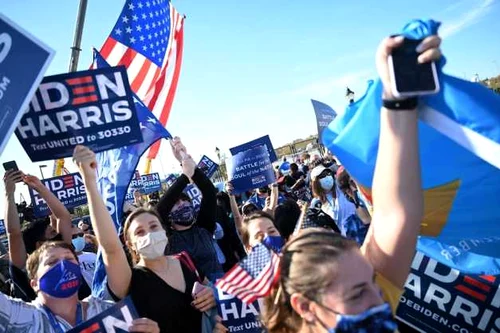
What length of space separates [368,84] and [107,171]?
2.64 m

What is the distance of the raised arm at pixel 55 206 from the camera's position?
3607mm

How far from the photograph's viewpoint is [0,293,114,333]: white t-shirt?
233cm

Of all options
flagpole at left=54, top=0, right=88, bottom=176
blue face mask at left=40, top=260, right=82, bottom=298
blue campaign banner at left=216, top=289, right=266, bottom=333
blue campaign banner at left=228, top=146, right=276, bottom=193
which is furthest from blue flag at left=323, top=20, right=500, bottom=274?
blue campaign banner at left=228, top=146, right=276, bottom=193

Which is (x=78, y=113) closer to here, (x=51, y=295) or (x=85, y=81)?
(x=85, y=81)

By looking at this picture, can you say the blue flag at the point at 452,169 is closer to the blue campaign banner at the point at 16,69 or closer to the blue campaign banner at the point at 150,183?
the blue campaign banner at the point at 16,69

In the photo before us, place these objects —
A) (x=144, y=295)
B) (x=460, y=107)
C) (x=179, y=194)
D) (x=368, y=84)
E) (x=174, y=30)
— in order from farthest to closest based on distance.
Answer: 1. (x=174, y=30)
2. (x=179, y=194)
3. (x=144, y=295)
4. (x=368, y=84)
5. (x=460, y=107)

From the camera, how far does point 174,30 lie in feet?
23.7

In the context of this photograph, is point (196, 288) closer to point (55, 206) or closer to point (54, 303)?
point (54, 303)

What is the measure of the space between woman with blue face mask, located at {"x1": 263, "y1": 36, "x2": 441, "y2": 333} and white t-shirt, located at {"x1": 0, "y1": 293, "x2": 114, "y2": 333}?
144 cm

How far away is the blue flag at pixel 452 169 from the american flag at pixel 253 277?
0.78m

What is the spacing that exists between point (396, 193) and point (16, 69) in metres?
2.09

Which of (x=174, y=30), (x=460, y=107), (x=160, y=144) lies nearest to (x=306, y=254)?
(x=460, y=107)

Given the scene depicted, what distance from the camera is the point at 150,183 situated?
15.6 m

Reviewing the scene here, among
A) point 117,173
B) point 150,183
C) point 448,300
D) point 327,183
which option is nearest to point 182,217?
point 117,173
